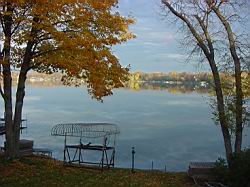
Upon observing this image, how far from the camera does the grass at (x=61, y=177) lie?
12984mm

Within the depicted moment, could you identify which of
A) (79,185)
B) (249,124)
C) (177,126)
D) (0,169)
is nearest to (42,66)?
(0,169)

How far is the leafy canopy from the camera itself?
13750 mm

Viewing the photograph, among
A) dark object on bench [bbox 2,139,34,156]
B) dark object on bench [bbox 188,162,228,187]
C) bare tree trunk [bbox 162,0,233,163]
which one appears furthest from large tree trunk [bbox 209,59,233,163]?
Answer: dark object on bench [bbox 2,139,34,156]

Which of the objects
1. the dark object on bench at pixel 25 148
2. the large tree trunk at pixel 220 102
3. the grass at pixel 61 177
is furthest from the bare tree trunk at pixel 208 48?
the dark object on bench at pixel 25 148

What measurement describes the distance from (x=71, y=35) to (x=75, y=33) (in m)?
0.22

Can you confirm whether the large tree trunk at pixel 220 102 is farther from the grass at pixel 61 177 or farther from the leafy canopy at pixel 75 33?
the leafy canopy at pixel 75 33

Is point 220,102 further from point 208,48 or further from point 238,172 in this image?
point 238,172

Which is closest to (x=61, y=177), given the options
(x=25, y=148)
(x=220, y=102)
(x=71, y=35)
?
(x=71, y=35)

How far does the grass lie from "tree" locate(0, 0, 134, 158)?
1.41 meters

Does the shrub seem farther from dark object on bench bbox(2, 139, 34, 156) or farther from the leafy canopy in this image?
dark object on bench bbox(2, 139, 34, 156)

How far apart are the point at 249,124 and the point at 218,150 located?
20.1m

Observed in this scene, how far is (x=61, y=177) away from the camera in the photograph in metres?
14.1

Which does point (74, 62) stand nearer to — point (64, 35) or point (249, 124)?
point (64, 35)

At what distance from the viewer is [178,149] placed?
38.6m
